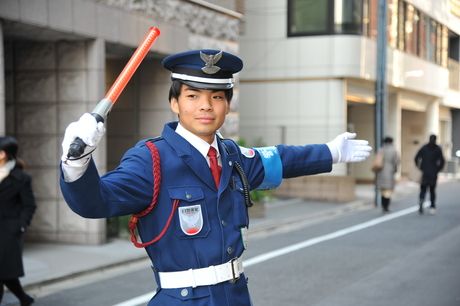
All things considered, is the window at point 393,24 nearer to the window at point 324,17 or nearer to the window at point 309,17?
the window at point 324,17

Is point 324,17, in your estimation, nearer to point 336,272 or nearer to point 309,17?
point 309,17

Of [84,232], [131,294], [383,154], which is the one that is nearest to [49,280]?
[131,294]

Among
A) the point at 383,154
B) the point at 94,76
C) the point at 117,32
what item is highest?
the point at 117,32

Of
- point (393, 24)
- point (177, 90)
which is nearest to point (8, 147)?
point (177, 90)

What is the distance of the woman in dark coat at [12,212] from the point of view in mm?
6238

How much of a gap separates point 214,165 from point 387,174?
13710 mm

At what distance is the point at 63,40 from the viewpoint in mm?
10188

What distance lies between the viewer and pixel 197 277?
2.67 meters

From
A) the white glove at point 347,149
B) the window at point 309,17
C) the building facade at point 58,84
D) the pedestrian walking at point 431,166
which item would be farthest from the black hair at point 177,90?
the window at point 309,17

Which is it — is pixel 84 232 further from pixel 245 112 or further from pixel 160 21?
pixel 245 112

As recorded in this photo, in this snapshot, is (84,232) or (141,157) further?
(84,232)

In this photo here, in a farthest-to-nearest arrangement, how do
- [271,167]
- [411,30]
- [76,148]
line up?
[411,30] < [271,167] < [76,148]

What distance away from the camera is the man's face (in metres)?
2.72

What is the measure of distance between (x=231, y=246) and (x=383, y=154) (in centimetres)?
1383
